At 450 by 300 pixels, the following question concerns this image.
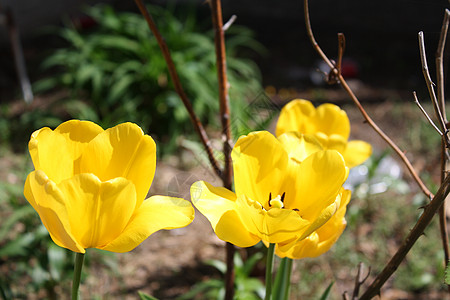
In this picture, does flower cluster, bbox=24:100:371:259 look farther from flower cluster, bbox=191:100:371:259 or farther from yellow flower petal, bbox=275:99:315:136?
yellow flower petal, bbox=275:99:315:136

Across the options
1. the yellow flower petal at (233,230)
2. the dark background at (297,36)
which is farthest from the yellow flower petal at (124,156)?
the dark background at (297,36)

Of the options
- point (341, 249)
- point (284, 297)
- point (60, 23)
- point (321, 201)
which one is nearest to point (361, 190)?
point (341, 249)

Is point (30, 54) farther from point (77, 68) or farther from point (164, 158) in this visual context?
point (164, 158)

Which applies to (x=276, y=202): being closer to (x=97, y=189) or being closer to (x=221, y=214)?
(x=221, y=214)

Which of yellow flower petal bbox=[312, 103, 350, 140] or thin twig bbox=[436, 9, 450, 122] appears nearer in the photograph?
thin twig bbox=[436, 9, 450, 122]

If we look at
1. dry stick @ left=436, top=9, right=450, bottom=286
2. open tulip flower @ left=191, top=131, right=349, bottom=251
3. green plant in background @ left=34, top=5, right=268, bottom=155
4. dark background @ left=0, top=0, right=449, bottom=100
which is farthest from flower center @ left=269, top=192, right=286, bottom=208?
dark background @ left=0, top=0, right=449, bottom=100

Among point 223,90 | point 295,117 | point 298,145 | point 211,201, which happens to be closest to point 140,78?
point 223,90
